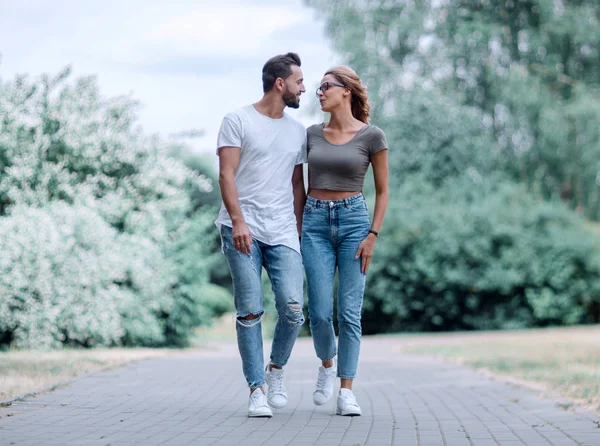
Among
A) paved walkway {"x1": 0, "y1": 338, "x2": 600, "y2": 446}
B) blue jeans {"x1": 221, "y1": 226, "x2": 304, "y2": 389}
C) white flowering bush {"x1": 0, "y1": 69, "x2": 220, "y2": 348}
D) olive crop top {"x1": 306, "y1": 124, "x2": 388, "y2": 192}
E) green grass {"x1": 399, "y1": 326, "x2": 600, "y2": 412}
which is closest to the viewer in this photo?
paved walkway {"x1": 0, "y1": 338, "x2": 600, "y2": 446}

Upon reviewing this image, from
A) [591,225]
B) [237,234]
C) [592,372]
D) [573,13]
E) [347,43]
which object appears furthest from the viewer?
[347,43]

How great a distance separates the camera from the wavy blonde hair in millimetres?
5977

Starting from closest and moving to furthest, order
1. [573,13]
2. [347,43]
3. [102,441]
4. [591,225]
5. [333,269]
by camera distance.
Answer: [102,441] < [333,269] < [591,225] < [573,13] < [347,43]

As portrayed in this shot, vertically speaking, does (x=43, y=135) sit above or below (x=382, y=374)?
above

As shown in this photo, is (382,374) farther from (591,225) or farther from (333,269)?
(591,225)

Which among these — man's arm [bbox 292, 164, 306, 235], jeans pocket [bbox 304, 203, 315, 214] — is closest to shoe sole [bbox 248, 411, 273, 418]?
man's arm [bbox 292, 164, 306, 235]

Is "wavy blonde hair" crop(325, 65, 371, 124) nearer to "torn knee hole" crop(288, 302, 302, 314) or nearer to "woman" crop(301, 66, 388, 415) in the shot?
"woman" crop(301, 66, 388, 415)

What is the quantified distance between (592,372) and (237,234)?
5142 millimetres

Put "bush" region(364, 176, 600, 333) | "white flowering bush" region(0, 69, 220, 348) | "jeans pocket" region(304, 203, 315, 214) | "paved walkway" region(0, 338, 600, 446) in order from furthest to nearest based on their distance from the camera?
"bush" region(364, 176, 600, 333) < "white flowering bush" region(0, 69, 220, 348) < "jeans pocket" region(304, 203, 315, 214) < "paved walkway" region(0, 338, 600, 446)

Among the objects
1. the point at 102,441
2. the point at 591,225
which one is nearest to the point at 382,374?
the point at 102,441

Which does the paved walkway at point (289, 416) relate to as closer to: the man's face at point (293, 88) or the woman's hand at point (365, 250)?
the woman's hand at point (365, 250)

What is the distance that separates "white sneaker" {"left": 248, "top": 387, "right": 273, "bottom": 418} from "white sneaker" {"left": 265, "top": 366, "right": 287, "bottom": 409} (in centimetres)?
17

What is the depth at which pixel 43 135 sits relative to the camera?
15000 mm

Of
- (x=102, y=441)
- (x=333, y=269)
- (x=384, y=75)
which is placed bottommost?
(x=102, y=441)
